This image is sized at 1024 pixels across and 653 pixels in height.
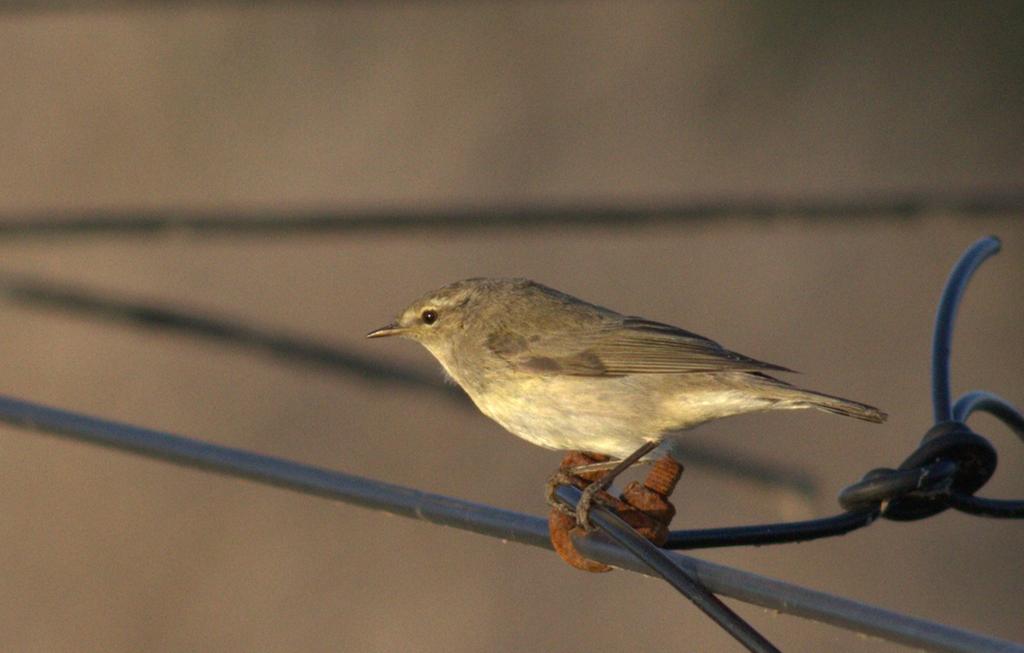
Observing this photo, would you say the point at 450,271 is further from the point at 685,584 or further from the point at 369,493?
the point at 685,584

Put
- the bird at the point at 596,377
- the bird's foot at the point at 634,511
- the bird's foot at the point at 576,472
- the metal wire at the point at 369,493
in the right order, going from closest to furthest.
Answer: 1. the metal wire at the point at 369,493
2. the bird's foot at the point at 634,511
3. the bird's foot at the point at 576,472
4. the bird at the point at 596,377

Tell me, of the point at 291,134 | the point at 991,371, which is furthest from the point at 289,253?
the point at 991,371

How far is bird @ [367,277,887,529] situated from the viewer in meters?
4.33

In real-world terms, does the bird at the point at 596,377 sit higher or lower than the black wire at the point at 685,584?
lower

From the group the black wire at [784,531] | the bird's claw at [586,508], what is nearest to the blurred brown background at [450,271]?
the bird's claw at [586,508]

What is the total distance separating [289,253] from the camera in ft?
39.8

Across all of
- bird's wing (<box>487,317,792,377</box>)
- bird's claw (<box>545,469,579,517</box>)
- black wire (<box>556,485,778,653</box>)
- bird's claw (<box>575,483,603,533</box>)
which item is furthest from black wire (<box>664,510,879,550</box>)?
bird's wing (<box>487,317,792,377</box>)

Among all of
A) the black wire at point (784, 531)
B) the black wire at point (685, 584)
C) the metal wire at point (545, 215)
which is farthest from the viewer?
the metal wire at point (545, 215)

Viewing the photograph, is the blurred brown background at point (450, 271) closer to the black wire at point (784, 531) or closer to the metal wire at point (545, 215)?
the metal wire at point (545, 215)

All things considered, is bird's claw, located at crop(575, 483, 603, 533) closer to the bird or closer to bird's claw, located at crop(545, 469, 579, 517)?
bird's claw, located at crop(545, 469, 579, 517)

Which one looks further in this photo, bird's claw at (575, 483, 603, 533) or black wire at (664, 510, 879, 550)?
bird's claw at (575, 483, 603, 533)

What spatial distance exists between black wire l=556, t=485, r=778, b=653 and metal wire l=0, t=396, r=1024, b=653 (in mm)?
25

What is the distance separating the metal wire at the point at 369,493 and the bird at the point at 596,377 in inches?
35.2

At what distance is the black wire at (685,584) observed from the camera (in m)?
2.54
